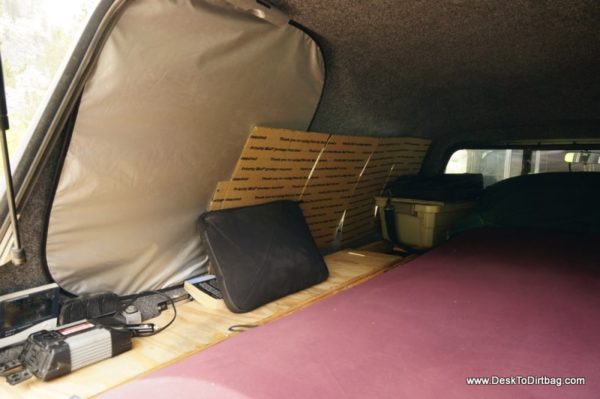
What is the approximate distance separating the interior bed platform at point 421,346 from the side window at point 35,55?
783mm

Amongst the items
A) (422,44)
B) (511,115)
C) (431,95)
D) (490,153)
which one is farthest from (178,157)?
(490,153)

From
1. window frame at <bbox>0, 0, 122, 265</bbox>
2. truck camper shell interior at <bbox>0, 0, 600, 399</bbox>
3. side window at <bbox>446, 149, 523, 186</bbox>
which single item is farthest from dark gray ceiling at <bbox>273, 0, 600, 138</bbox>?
window frame at <bbox>0, 0, 122, 265</bbox>

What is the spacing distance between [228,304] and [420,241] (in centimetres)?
164

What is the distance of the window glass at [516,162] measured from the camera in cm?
265

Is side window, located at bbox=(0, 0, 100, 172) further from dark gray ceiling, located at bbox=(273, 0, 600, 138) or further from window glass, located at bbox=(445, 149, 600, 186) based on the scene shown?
window glass, located at bbox=(445, 149, 600, 186)

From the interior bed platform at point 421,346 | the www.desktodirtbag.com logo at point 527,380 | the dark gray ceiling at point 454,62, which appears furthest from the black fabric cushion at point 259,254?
the www.desktodirtbag.com logo at point 527,380

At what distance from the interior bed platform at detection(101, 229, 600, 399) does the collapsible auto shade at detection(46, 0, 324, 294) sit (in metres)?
0.69

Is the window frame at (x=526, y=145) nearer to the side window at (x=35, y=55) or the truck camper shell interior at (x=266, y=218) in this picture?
the truck camper shell interior at (x=266, y=218)

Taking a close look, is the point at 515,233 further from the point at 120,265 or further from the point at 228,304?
the point at 120,265

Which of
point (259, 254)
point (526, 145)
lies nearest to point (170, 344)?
point (259, 254)

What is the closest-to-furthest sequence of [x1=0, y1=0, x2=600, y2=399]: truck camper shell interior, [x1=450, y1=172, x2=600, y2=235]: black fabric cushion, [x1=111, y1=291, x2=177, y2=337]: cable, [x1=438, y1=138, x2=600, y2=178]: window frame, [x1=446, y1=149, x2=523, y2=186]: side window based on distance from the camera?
[x1=0, y1=0, x2=600, y2=399]: truck camper shell interior
[x1=111, y1=291, x2=177, y2=337]: cable
[x1=450, y1=172, x2=600, y2=235]: black fabric cushion
[x1=438, y1=138, x2=600, y2=178]: window frame
[x1=446, y1=149, x2=523, y2=186]: side window

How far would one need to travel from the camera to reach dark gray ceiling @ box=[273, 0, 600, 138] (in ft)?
4.42

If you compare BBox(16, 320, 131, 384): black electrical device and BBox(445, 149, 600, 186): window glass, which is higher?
BBox(445, 149, 600, 186): window glass

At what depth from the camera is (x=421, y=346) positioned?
95 centimetres
